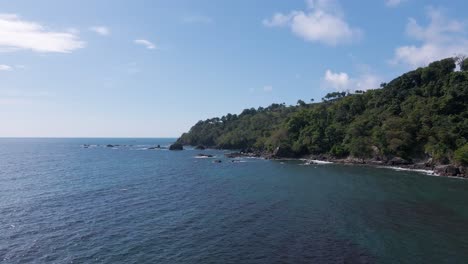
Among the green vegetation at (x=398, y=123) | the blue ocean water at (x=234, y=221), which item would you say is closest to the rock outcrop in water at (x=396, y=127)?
the green vegetation at (x=398, y=123)

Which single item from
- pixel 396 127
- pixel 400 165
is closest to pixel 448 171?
pixel 400 165

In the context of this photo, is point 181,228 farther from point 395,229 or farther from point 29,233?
point 395,229

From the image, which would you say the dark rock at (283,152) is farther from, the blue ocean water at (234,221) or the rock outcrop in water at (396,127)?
the blue ocean water at (234,221)

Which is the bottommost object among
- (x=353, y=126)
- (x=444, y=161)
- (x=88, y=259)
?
(x=88, y=259)

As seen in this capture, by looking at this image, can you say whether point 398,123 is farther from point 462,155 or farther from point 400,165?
point 462,155

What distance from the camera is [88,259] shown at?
3097 cm

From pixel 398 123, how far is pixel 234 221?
82.4 m

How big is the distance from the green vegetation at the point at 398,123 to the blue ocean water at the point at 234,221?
2455 cm

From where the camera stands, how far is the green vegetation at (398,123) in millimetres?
95894

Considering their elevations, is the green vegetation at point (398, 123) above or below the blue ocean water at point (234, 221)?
above

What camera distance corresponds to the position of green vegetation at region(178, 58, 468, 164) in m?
95.9

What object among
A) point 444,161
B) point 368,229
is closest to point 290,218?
point 368,229

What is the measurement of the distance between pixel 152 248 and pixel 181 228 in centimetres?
667

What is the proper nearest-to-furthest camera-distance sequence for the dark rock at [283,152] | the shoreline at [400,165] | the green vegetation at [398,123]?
the shoreline at [400,165] < the green vegetation at [398,123] < the dark rock at [283,152]
